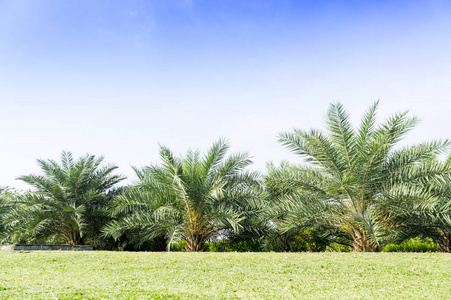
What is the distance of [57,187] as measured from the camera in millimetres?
11852

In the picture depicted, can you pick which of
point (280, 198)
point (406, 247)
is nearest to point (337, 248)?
point (406, 247)

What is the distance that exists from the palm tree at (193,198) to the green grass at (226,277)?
3132 millimetres

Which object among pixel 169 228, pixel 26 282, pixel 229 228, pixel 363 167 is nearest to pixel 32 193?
pixel 169 228

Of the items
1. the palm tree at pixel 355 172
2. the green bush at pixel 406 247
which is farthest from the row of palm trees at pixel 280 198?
the green bush at pixel 406 247

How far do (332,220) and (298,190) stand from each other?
1.20 metres

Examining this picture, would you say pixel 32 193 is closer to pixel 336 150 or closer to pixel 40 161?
pixel 40 161

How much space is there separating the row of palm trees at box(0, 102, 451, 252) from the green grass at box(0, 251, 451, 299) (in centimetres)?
233

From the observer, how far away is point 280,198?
10.7 metres

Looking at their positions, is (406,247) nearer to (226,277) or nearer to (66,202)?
(226,277)

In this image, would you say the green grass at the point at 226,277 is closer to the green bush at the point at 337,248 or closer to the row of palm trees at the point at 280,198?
the row of palm trees at the point at 280,198

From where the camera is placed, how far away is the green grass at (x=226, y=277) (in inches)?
159

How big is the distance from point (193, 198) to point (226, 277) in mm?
5042

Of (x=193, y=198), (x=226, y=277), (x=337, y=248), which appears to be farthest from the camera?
(x=337, y=248)

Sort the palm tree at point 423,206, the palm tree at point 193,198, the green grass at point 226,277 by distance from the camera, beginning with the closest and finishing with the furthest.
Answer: the green grass at point 226,277 < the palm tree at point 423,206 < the palm tree at point 193,198
